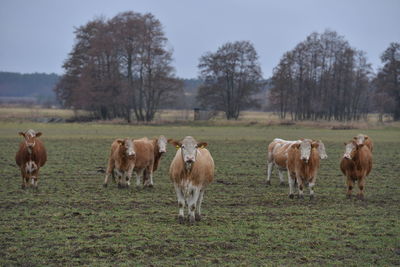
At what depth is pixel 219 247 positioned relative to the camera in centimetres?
971

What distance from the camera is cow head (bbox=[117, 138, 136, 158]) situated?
1698cm

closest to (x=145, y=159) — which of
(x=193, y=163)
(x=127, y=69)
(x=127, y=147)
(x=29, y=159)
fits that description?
(x=127, y=147)

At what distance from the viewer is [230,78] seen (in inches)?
2869

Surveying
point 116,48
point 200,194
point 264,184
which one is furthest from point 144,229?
point 116,48

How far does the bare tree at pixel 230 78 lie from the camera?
72.4m

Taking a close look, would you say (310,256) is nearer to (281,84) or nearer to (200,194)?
(200,194)

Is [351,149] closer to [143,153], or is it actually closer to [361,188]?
[361,188]

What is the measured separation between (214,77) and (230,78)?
2.11 metres

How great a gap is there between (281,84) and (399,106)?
49.4 feet

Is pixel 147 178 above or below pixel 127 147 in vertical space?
below

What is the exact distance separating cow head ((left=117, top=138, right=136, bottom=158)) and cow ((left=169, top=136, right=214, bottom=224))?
4808 mm

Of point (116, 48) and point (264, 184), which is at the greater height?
point (116, 48)

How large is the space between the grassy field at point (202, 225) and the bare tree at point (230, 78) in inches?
2101

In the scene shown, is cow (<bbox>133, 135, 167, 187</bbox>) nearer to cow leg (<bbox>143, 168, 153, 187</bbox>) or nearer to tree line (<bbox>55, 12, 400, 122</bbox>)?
cow leg (<bbox>143, 168, 153, 187</bbox>)
